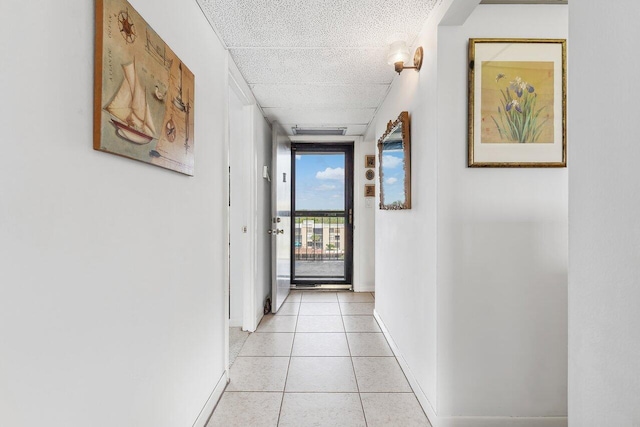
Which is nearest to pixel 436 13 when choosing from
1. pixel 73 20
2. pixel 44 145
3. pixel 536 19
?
pixel 536 19

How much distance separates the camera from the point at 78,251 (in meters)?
0.90

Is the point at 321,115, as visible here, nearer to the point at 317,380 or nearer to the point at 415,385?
the point at 317,380

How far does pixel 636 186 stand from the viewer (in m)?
0.71

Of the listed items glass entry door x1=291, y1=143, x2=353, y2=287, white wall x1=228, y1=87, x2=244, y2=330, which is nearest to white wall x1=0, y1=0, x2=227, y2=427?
white wall x1=228, y1=87, x2=244, y2=330

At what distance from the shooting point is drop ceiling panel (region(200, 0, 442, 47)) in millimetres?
1805

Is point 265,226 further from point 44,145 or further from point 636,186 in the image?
point 636,186

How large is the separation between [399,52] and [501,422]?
202 centimetres

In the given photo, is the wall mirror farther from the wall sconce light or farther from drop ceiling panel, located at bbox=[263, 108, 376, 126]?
drop ceiling panel, located at bbox=[263, 108, 376, 126]

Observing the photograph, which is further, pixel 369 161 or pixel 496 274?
pixel 369 161

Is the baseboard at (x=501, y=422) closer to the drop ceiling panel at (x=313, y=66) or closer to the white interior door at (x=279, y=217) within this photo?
the drop ceiling panel at (x=313, y=66)

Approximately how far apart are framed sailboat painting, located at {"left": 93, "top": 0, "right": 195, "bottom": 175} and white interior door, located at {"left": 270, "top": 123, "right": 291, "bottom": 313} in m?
2.29

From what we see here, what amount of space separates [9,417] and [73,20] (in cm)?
89

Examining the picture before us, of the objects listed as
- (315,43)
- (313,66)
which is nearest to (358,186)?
(313,66)

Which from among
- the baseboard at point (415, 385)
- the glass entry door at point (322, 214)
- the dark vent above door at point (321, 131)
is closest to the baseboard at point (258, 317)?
the baseboard at point (415, 385)
